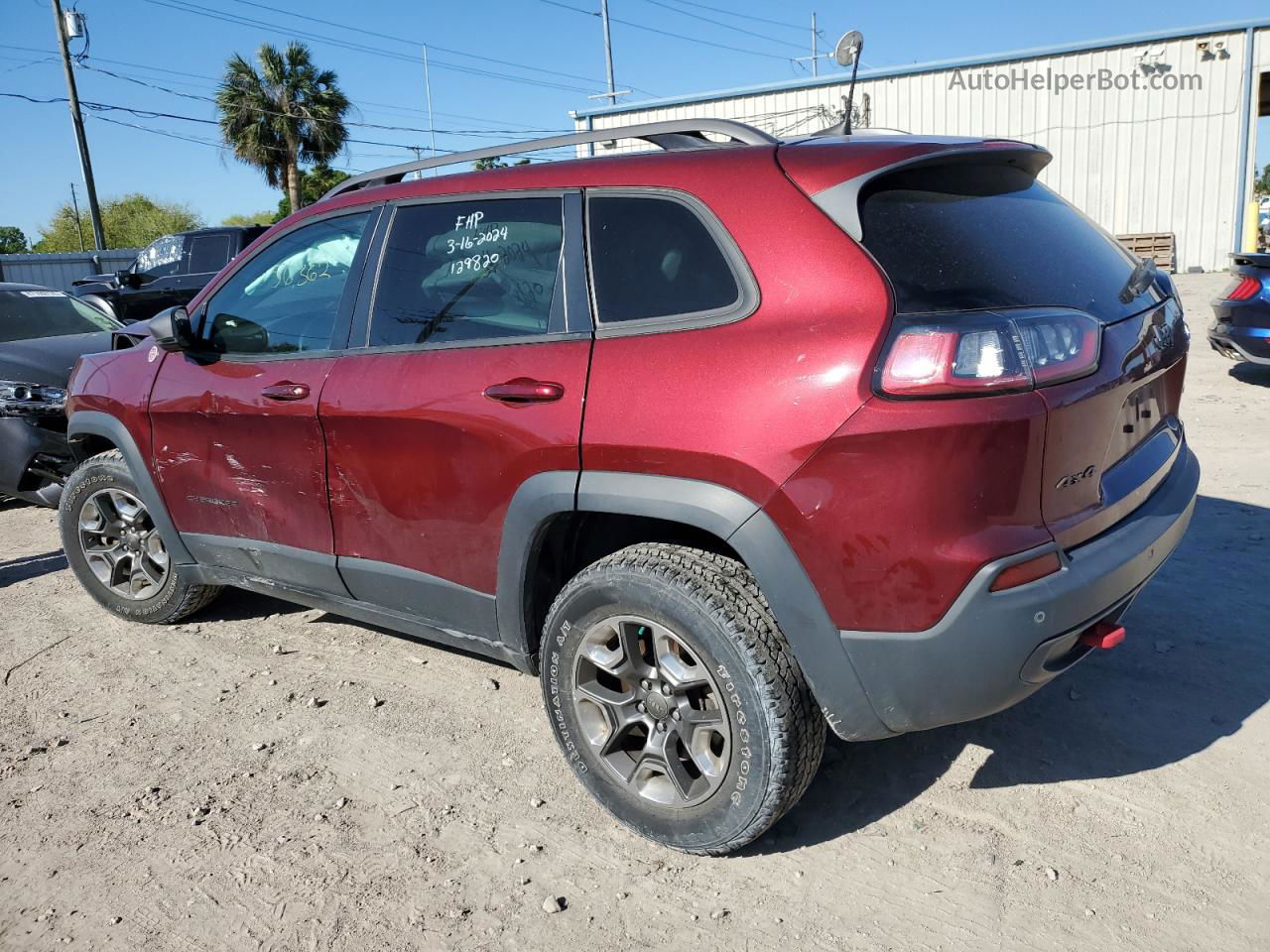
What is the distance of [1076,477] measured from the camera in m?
2.30

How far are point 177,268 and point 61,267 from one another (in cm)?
1333

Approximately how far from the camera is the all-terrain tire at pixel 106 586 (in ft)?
14.1

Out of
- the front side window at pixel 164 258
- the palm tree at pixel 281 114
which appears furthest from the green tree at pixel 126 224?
the front side window at pixel 164 258

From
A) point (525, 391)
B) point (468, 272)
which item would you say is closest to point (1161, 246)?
point (468, 272)

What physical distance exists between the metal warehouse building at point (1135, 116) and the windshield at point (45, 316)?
51.4 feet

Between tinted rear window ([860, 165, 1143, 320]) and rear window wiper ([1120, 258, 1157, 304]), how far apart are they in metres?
0.02

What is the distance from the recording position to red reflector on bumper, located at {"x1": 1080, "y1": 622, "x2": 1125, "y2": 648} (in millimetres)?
2375

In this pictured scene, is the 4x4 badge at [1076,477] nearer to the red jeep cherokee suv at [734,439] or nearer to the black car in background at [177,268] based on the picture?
the red jeep cherokee suv at [734,439]

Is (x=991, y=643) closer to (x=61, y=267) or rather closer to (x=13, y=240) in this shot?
(x=61, y=267)

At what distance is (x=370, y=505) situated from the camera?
3.21 m

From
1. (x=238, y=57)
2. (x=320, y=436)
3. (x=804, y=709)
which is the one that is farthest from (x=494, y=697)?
(x=238, y=57)

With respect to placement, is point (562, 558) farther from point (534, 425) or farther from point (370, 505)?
point (370, 505)

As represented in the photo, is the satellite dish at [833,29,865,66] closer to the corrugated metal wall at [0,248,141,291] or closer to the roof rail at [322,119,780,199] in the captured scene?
the roof rail at [322,119,780,199]

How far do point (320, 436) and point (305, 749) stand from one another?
41.8 inches
